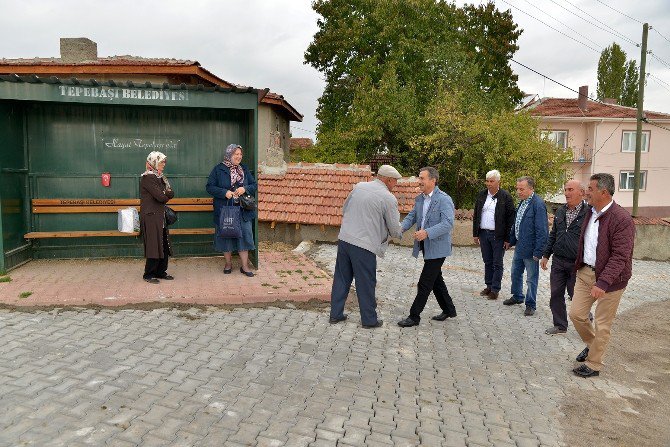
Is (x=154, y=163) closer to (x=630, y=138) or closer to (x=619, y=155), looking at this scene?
(x=619, y=155)

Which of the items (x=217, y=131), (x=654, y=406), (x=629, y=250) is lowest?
(x=654, y=406)

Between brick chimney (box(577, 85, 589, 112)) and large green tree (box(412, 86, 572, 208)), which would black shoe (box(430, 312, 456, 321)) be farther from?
brick chimney (box(577, 85, 589, 112))

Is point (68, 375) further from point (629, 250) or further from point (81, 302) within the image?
point (629, 250)

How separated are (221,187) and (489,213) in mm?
3993

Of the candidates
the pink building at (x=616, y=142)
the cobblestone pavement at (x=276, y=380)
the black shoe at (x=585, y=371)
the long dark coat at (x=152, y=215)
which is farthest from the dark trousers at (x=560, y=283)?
the pink building at (x=616, y=142)

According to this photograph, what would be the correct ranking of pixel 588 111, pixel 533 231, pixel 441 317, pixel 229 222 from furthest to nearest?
1. pixel 588 111
2. pixel 229 222
3. pixel 533 231
4. pixel 441 317

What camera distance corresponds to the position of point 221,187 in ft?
25.0

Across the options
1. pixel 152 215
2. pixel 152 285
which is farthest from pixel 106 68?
pixel 152 285

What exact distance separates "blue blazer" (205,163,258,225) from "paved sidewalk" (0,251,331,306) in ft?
3.16

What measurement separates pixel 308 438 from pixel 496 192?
5.23 metres

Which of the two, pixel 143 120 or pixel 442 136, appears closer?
pixel 143 120

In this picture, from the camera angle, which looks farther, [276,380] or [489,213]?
[489,213]

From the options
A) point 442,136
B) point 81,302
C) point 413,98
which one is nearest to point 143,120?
point 81,302

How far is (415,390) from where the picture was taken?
14.3ft
